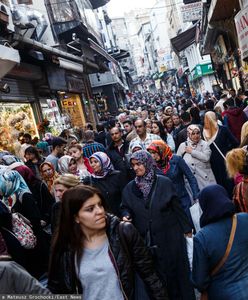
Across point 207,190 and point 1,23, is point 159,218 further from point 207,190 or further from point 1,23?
point 1,23

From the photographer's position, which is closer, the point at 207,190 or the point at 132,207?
the point at 207,190

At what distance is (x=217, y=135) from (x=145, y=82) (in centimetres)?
12170

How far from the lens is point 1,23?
10758 millimetres

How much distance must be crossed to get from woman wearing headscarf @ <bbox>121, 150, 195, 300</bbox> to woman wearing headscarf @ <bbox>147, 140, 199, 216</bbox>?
46.3 inches

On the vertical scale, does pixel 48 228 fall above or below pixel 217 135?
below

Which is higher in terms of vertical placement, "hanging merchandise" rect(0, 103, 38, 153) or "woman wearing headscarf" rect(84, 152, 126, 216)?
"hanging merchandise" rect(0, 103, 38, 153)

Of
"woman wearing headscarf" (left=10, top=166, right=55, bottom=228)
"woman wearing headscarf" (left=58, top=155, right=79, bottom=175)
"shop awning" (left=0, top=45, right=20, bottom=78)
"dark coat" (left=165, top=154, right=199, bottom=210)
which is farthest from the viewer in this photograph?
"shop awning" (left=0, top=45, right=20, bottom=78)

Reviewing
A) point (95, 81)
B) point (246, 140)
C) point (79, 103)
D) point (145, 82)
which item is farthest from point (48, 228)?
point (145, 82)

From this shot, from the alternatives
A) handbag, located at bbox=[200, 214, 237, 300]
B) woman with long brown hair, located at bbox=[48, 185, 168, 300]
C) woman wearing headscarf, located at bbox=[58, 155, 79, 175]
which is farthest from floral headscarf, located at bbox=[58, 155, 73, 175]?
handbag, located at bbox=[200, 214, 237, 300]

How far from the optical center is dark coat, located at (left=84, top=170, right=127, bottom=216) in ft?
18.3

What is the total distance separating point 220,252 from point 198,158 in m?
3.51

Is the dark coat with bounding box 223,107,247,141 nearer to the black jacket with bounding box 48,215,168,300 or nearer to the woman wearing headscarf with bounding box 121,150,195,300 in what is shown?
the woman wearing headscarf with bounding box 121,150,195,300

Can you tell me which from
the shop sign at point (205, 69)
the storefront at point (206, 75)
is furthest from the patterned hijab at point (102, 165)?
the shop sign at point (205, 69)

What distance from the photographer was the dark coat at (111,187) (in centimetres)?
558
